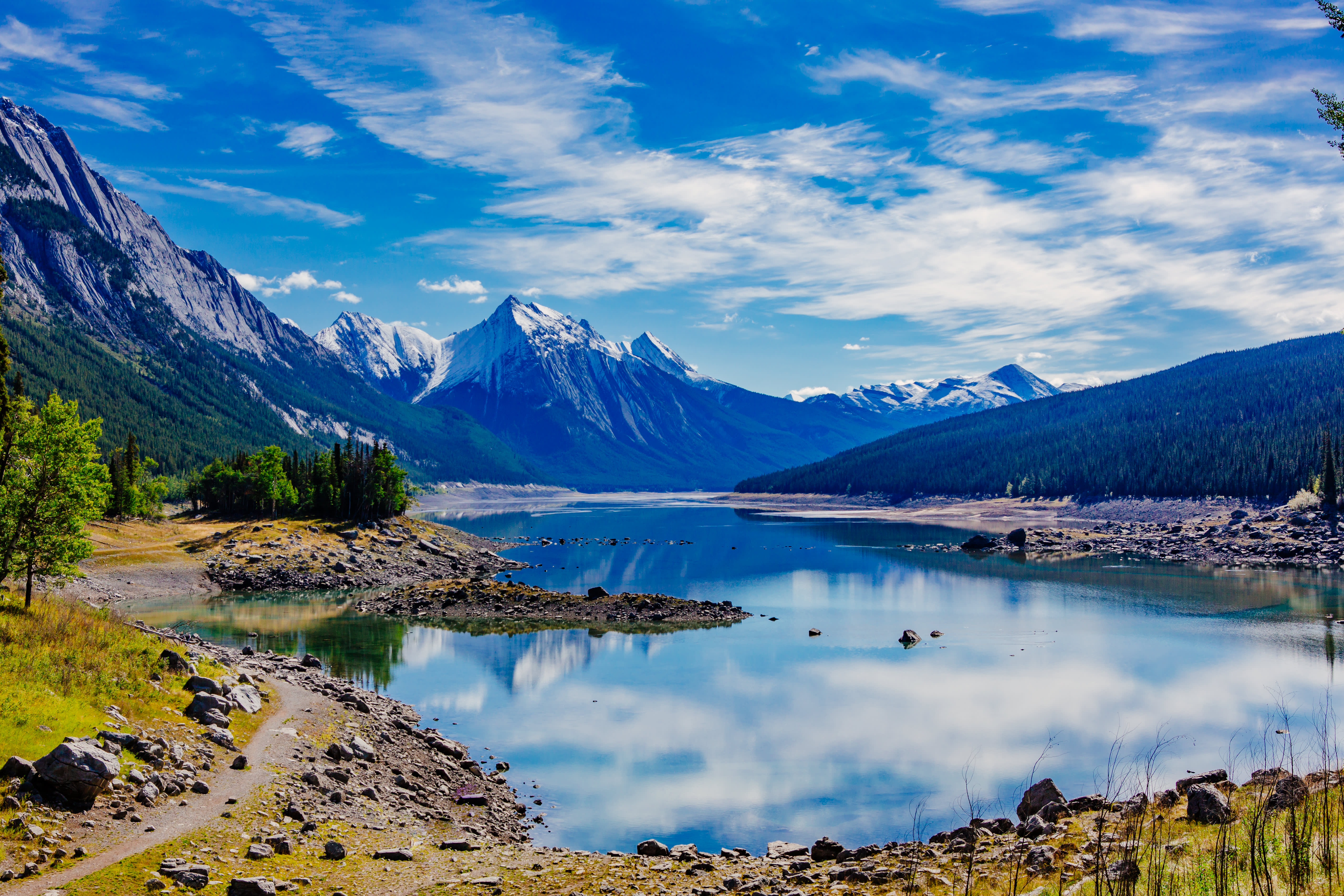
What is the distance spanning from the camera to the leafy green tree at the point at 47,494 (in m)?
28.7

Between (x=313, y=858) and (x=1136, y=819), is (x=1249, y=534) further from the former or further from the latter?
(x=313, y=858)

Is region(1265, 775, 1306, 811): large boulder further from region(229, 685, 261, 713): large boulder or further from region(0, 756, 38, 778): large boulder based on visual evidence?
region(229, 685, 261, 713): large boulder

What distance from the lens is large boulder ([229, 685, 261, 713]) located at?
87.5 ft

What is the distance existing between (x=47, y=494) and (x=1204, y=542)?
13528 centimetres

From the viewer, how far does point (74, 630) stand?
25.4 m

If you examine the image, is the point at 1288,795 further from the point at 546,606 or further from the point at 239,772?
the point at 546,606

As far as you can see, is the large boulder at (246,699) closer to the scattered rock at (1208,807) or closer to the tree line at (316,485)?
the scattered rock at (1208,807)

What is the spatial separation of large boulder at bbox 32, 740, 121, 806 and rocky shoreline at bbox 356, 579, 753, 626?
165 ft

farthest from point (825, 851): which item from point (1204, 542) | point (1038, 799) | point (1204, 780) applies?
point (1204, 542)

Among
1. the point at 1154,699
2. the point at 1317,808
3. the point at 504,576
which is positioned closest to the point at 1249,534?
the point at 1154,699

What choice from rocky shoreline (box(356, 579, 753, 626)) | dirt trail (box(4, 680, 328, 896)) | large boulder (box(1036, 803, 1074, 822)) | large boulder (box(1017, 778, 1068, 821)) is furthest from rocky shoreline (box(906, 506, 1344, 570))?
dirt trail (box(4, 680, 328, 896))

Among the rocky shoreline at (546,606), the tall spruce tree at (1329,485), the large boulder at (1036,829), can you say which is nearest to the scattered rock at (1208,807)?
the large boulder at (1036,829)

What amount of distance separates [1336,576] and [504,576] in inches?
3715

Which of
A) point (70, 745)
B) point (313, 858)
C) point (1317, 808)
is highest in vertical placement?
point (70, 745)
